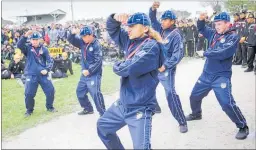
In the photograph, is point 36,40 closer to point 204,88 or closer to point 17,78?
point 204,88

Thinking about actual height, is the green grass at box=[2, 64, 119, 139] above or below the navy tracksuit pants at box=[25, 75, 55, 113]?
below

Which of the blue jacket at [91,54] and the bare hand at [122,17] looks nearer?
the bare hand at [122,17]

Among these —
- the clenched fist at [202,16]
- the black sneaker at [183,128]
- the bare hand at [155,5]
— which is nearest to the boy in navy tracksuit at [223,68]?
the clenched fist at [202,16]

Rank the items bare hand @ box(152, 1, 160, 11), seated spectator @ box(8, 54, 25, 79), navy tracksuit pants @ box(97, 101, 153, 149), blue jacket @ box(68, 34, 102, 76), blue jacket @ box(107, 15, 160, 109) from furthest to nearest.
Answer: seated spectator @ box(8, 54, 25, 79) → blue jacket @ box(68, 34, 102, 76) → bare hand @ box(152, 1, 160, 11) → navy tracksuit pants @ box(97, 101, 153, 149) → blue jacket @ box(107, 15, 160, 109)

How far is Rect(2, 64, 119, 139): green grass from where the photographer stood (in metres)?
7.29

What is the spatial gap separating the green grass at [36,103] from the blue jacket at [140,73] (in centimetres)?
304

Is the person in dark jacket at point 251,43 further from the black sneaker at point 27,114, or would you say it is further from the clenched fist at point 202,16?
the black sneaker at point 27,114

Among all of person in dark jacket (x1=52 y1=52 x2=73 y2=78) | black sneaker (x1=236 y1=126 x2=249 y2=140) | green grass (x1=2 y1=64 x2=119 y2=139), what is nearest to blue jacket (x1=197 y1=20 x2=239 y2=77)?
black sneaker (x1=236 y1=126 x2=249 y2=140)

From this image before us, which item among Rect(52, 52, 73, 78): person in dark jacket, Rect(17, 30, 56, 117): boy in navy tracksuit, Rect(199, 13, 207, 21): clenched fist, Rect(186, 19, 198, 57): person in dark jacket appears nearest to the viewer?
Rect(199, 13, 207, 21): clenched fist

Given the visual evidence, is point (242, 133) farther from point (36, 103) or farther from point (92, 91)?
point (36, 103)

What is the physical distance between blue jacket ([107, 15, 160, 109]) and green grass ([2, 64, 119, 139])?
3.04 meters

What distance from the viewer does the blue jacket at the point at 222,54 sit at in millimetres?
5953

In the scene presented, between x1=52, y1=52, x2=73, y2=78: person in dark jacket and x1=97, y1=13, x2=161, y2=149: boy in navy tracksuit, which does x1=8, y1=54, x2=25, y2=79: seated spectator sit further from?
x1=97, y1=13, x2=161, y2=149: boy in navy tracksuit

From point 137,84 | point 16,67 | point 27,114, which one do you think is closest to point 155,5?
point 137,84
